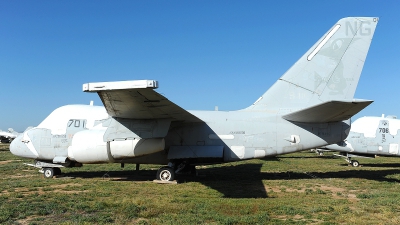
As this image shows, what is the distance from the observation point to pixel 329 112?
1104 centimetres

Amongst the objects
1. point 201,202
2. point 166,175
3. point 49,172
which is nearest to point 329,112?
point 201,202

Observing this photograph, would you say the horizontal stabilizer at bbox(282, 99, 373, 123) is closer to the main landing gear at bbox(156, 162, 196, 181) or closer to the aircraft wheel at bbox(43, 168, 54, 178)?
the main landing gear at bbox(156, 162, 196, 181)

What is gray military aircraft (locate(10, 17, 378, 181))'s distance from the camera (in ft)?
37.7

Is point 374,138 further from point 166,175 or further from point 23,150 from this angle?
point 23,150

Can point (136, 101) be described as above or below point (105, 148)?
above

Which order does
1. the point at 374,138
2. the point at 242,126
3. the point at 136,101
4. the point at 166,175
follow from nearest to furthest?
1. the point at 136,101
2. the point at 166,175
3. the point at 242,126
4. the point at 374,138

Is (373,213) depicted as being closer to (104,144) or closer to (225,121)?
(225,121)

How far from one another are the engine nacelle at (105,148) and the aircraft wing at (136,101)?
103 centimetres

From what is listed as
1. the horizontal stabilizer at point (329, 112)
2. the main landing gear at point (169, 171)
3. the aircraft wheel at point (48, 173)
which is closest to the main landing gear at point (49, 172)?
the aircraft wheel at point (48, 173)

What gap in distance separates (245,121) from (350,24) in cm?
549

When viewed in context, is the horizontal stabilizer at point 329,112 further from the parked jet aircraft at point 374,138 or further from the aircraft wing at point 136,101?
the parked jet aircraft at point 374,138

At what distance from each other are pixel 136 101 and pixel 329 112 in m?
6.52

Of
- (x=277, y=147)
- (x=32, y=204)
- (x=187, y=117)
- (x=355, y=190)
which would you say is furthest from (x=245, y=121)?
(x=32, y=204)

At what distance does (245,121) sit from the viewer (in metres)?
12.9
